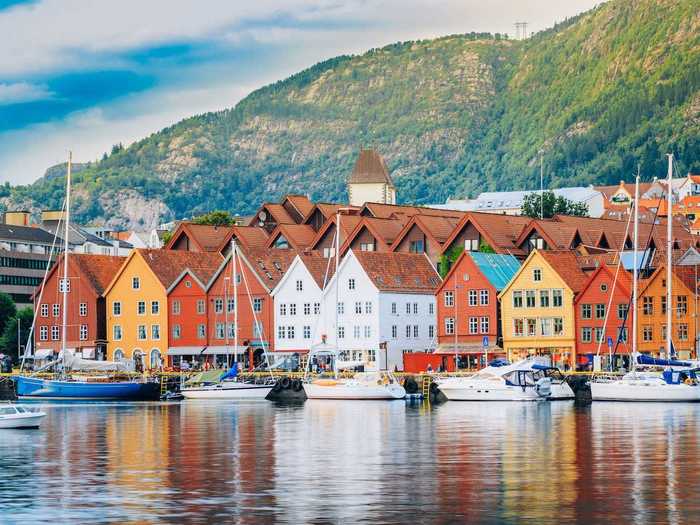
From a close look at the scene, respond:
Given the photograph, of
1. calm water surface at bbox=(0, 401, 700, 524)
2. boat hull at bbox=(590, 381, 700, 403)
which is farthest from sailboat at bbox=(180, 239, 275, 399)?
boat hull at bbox=(590, 381, 700, 403)

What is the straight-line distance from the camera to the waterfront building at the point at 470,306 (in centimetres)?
14438

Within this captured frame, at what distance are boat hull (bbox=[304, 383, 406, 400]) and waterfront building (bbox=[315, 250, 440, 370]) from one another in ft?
76.4

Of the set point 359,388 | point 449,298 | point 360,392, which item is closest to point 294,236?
point 449,298

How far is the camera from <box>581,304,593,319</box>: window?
458 ft

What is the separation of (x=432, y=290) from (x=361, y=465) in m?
89.5

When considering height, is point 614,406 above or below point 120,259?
below

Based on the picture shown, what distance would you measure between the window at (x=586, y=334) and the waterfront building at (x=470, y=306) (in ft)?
27.4

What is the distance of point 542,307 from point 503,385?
29.6 meters

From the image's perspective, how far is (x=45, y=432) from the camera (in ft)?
282

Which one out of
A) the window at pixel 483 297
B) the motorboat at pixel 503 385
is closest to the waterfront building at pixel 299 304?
the window at pixel 483 297

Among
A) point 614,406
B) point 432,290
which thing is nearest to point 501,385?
point 614,406

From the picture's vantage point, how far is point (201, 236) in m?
176

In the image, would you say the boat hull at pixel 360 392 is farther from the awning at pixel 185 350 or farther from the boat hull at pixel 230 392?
the awning at pixel 185 350

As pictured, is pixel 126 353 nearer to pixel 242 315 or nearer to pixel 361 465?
pixel 242 315
